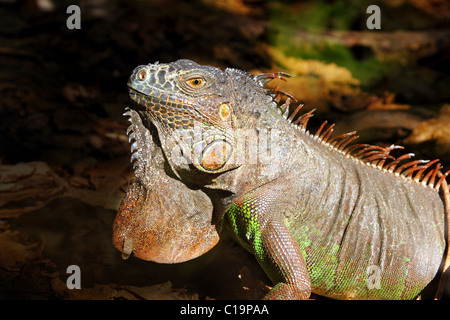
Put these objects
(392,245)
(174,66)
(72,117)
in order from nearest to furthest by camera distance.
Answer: (174,66)
(392,245)
(72,117)

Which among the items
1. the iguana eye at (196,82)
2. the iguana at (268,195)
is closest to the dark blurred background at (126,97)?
the iguana at (268,195)

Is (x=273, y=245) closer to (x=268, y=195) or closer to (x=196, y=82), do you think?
(x=268, y=195)

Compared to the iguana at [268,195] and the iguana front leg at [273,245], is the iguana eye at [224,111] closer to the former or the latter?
the iguana at [268,195]

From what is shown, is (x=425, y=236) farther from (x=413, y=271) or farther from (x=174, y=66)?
(x=174, y=66)

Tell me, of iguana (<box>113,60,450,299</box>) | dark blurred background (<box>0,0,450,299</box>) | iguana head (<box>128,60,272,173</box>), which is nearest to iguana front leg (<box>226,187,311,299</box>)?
iguana (<box>113,60,450,299</box>)

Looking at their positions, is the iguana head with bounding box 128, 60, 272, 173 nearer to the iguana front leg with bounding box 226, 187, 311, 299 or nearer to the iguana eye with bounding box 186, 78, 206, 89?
the iguana eye with bounding box 186, 78, 206, 89

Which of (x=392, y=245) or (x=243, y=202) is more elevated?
(x=243, y=202)
